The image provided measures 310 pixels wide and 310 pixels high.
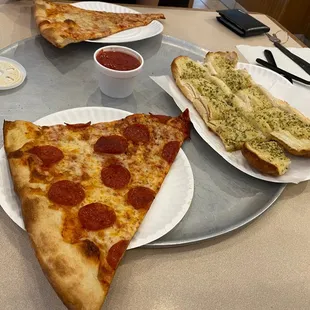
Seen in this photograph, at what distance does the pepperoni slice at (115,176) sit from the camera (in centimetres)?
125

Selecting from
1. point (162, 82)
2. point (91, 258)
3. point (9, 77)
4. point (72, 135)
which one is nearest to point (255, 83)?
point (162, 82)

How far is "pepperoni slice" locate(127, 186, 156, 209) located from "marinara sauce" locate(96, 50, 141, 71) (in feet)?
2.12

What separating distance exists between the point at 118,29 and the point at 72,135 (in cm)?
95

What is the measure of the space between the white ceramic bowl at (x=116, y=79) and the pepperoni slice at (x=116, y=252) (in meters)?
0.80

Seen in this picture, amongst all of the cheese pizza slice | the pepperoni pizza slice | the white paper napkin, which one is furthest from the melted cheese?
the white paper napkin

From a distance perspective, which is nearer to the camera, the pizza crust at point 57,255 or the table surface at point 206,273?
the pizza crust at point 57,255

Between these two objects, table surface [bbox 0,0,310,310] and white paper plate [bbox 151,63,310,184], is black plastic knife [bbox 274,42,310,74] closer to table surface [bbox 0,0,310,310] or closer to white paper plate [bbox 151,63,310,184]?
white paper plate [bbox 151,63,310,184]

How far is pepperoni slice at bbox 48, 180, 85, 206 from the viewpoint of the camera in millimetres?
1146

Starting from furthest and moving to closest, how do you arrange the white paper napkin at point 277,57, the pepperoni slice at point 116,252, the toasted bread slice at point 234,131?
the white paper napkin at point 277,57
the toasted bread slice at point 234,131
the pepperoni slice at point 116,252

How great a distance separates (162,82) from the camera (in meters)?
1.80

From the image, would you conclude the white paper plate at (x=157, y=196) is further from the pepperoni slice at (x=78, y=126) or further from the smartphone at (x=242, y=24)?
the smartphone at (x=242, y=24)

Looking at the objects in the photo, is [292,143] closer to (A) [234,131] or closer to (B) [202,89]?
(A) [234,131]

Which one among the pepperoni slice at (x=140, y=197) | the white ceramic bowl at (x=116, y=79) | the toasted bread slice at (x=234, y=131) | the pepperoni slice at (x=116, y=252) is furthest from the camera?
the white ceramic bowl at (x=116, y=79)

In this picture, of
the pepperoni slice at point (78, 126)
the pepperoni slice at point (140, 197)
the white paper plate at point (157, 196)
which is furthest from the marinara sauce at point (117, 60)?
the pepperoni slice at point (140, 197)
